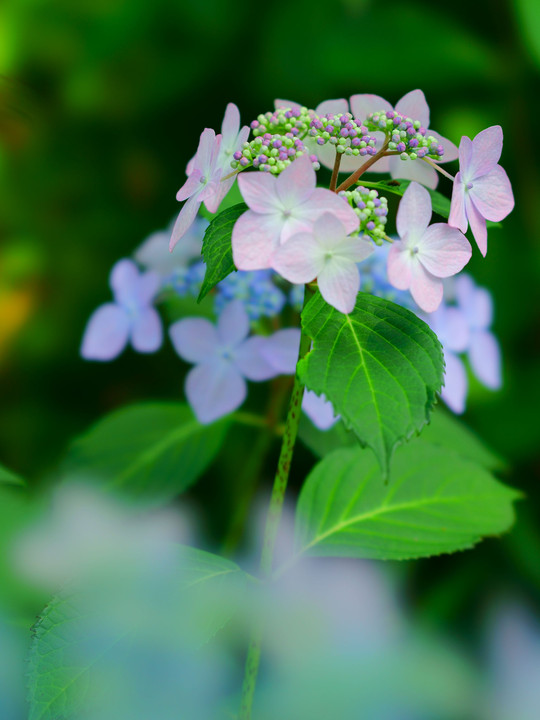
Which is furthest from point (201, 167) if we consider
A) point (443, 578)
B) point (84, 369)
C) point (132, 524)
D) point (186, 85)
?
point (186, 85)

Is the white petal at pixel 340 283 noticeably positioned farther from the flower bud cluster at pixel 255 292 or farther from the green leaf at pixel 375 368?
the flower bud cluster at pixel 255 292

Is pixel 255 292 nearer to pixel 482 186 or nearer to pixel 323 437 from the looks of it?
pixel 323 437

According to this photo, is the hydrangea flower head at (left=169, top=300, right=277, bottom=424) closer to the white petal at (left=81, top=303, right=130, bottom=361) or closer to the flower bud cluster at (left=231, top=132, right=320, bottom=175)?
the white petal at (left=81, top=303, right=130, bottom=361)

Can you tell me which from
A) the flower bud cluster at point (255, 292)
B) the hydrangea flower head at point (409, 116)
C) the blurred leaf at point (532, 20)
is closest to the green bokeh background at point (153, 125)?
the blurred leaf at point (532, 20)

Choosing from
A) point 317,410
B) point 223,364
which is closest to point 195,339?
point 223,364

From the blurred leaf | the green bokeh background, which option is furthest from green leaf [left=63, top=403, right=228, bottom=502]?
the blurred leaf

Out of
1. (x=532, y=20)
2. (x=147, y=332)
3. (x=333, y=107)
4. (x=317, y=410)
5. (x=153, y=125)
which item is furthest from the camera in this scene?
(x=153, y=125)
